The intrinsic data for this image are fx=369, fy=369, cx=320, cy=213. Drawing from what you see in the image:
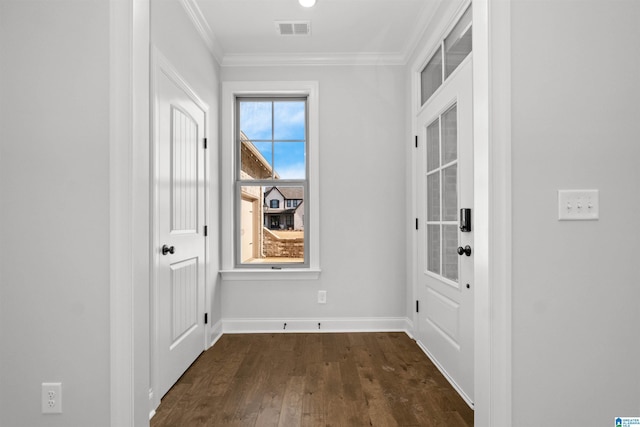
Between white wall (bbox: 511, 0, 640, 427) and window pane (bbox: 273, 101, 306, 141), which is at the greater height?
window pane (bbox: 273, 101, 306, 141)

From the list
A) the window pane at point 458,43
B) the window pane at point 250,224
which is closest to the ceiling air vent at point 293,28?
the window pane at point 458,43

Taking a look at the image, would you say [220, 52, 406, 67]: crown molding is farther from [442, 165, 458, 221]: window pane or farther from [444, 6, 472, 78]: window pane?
[442, 165, 458, 221]: window pane

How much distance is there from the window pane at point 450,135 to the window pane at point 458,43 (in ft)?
0.92

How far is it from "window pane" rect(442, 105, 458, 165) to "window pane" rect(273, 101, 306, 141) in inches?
59.4

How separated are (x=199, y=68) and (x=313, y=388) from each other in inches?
98.3

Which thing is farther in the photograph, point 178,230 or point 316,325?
point 316,325

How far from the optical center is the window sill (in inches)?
137

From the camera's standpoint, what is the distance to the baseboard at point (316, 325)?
3.51 metres

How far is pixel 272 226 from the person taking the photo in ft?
12.3

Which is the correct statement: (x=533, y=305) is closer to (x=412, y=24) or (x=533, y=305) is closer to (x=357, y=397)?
(x=357, y=397)

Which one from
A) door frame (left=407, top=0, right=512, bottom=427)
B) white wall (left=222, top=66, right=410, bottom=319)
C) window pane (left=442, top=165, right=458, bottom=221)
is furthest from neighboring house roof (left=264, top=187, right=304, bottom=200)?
door frame (left=407, top=0, right=512, bottom=427)

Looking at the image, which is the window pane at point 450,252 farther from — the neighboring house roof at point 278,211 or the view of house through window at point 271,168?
the neighboring house roof at point 278,211

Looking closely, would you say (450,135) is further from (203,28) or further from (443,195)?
(203,28)

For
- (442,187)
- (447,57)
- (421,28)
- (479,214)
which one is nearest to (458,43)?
(447,57)
